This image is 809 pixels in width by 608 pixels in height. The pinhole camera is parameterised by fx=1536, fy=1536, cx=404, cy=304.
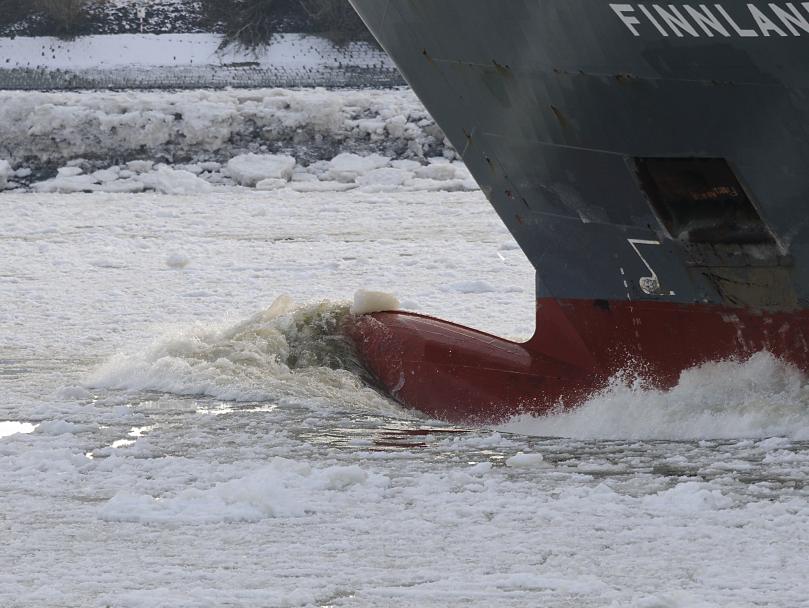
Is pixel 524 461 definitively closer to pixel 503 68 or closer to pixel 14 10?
pixel 503 68

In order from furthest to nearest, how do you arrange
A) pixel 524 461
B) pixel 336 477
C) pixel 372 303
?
pixel 372 303, pixel 524 461, pixel 336 477

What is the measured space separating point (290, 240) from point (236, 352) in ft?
17.1

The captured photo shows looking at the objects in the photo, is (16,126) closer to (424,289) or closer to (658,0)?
(424,289)

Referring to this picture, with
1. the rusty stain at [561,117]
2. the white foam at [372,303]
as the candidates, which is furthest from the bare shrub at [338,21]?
the rusty stain at [561,117]

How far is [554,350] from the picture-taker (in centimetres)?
643

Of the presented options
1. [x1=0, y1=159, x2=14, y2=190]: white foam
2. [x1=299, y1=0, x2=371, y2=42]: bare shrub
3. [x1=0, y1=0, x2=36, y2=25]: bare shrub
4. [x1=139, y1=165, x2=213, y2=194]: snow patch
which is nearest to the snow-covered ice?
[x1=0, y1=159, x2=14, y2=190]: white foam

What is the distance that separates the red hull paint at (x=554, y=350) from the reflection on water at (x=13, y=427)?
1.73 m

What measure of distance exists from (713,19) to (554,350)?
1.78 meters

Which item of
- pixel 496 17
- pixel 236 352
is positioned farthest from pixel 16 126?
pixel 496 17

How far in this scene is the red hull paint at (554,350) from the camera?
18.9 feet

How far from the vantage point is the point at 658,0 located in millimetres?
5266

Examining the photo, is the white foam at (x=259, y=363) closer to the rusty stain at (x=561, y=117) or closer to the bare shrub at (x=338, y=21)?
the rusty stain at (x=561, y=117)

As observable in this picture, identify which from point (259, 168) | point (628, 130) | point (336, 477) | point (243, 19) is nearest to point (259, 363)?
point (628, 130)

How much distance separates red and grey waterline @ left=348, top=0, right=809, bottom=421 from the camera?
5254 mm
